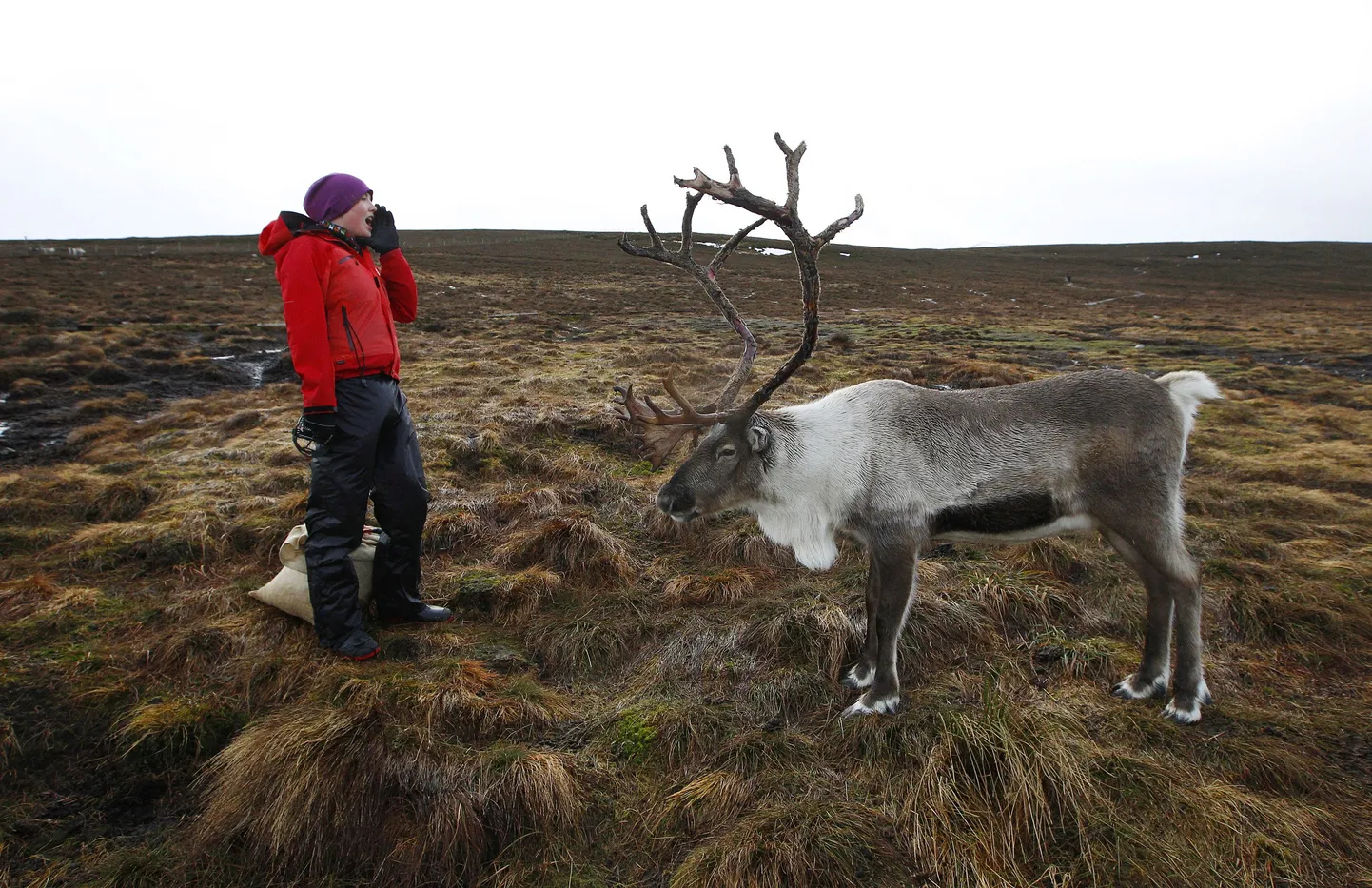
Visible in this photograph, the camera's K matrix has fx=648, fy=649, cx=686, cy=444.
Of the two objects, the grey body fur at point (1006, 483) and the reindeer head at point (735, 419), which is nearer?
the grey body fur at point (1006, 483)

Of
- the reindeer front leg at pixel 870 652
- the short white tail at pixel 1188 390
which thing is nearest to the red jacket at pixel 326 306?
the reindeer front leg at pixel 870 652

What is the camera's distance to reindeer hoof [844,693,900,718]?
3.47 metres

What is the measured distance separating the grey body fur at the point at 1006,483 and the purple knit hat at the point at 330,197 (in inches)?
107

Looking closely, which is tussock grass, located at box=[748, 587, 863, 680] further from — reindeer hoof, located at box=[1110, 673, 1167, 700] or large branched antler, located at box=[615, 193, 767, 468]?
reindeer hoof, located at box=[1110, 673, 1167, 700]

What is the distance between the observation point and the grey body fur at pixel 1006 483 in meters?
3.41

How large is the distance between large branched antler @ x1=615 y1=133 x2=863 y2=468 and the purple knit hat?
63.7 inches

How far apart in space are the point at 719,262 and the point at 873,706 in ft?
9.96

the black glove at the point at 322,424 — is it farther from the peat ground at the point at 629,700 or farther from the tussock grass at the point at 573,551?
the tussock grass at the point at 573,551

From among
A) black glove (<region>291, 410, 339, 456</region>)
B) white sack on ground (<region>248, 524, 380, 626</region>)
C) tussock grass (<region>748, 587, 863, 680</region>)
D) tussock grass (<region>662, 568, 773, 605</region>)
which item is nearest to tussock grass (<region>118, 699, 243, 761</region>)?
white sack on ground (<region>248, 524, 380, 626</region>)

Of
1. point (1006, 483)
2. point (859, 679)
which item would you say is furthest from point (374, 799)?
point (1006, 483)

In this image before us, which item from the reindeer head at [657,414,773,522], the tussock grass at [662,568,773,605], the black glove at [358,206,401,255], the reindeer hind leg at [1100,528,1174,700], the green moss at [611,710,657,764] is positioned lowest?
the green moss at [611,710,657,764]

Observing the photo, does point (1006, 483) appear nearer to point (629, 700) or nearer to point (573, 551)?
point (629, 700)

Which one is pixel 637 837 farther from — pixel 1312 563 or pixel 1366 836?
pixel 1312 563

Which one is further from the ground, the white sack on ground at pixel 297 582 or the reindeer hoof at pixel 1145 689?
the white sack on ground at pixel 297 582
